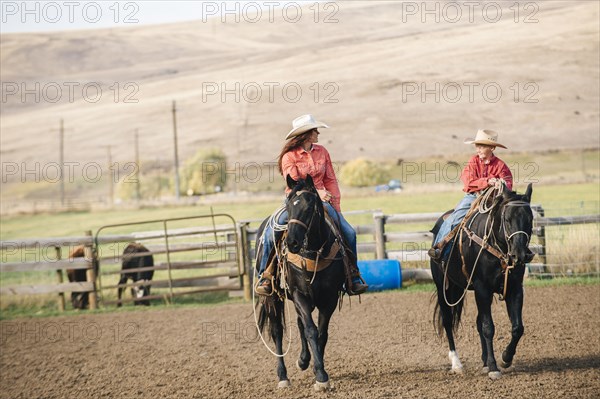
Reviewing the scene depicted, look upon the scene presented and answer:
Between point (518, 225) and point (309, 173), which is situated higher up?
point (309, 173)

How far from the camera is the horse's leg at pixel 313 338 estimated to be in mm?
7387

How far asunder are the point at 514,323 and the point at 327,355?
2.65 metres

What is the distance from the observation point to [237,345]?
34.5 feet

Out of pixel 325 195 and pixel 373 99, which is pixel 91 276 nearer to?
pixel 325 195

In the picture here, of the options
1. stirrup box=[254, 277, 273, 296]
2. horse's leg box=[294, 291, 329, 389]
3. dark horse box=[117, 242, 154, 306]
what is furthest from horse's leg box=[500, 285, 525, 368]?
dark horse box=[117, 242, 154, 306]

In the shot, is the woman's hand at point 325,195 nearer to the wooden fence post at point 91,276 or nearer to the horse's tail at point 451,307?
the horse's tail at point 451,307

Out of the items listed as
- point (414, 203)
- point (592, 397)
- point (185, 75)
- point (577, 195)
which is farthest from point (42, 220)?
point (185, 75)

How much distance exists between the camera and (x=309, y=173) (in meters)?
7.79

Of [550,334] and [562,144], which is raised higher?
[562,144]

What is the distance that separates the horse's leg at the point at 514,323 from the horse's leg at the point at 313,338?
1872mm

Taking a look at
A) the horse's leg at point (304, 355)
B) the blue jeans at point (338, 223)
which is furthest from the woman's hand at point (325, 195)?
the horse's leg at point (304, 355)

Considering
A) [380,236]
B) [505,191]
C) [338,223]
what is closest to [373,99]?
[380,236]

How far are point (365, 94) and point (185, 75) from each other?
162 feet

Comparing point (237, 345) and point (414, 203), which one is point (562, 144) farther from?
point (237, 345)
